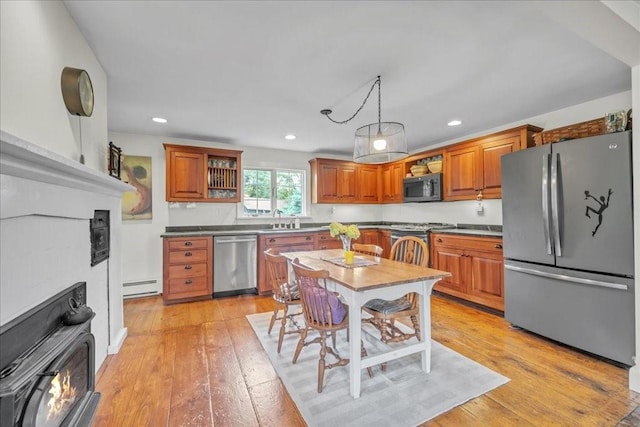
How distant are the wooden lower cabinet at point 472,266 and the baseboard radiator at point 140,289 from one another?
4.16 meters

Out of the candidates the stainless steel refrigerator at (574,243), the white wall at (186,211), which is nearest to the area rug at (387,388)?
the stainless steel refrigerator at (574,243)

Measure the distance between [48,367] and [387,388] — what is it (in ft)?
6.08

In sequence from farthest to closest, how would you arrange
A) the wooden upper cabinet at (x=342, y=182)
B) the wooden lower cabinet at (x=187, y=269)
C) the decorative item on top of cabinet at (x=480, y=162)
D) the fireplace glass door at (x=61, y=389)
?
the wooden upper cabinet at (x=342, y=182) → the wooden lower cabinet at (x=187, y=269) → the decorative item on top of cabinet at (x=480, y=162) → the fireplace glass door at (x=61, y=389)

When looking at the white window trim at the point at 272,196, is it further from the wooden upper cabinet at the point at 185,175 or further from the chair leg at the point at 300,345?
the chair leg at the point at 300,345

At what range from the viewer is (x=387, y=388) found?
1951mm

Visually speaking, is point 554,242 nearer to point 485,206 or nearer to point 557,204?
point 557,204

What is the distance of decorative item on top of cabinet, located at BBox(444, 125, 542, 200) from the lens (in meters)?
3.41

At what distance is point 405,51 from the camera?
205 cm

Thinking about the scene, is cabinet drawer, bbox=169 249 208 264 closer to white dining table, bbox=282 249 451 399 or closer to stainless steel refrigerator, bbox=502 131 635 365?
white dining table, bbox=282 249 451 399

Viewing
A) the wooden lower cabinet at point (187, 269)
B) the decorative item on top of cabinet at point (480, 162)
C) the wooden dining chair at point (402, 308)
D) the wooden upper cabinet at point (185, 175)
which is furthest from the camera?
the wooden upper cabinet at point (185, 175)

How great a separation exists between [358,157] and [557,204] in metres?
1.80

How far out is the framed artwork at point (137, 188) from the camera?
4066 mm

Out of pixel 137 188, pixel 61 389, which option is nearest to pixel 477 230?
pixel 61 389

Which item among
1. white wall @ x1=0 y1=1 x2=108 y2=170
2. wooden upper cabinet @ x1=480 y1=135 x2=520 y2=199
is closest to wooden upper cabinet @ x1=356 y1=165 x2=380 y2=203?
wooden upper cabinet @ x1=480 y1=135 x2=520 y2=199
